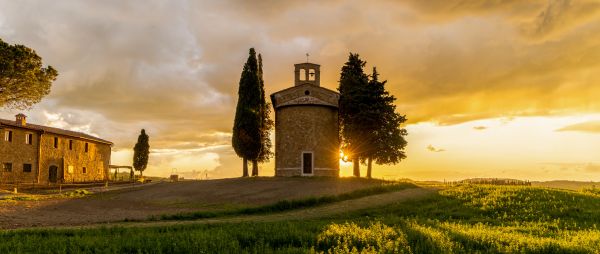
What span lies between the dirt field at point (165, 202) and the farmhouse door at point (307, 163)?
4005 mm

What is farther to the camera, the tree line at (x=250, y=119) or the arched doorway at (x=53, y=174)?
the arched doorway at (x=53, y=174)

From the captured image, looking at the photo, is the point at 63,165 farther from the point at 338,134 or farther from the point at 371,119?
the point at 371,119

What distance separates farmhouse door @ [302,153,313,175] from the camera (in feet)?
138

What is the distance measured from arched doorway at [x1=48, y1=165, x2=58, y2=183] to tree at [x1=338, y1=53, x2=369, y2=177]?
34000 mm

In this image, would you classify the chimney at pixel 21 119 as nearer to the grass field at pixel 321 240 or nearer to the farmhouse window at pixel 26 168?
the farmhouse window at pixel 26 168

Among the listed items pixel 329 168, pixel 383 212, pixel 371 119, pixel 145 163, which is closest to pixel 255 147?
pixel 329 168

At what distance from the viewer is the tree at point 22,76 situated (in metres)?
36.0

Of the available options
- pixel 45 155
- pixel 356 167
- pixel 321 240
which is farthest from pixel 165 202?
pixel 45 155

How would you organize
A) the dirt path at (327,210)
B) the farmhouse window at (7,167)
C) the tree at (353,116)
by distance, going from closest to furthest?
1. the dirt path at (327,210)
2. the tree at (353,116)
3. the farmhouse window at (7,167)

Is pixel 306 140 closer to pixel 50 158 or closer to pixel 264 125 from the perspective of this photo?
pixel 264 125

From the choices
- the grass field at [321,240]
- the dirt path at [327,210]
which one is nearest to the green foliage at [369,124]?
the dirt path at [327,210]

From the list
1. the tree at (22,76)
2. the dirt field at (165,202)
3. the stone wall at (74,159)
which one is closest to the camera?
the dirt field at (165,202)

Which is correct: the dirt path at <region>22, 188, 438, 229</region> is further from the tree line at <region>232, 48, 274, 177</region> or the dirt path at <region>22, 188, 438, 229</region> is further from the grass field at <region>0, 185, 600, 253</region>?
the tree line at <region>232, 48, 274, 177</region>

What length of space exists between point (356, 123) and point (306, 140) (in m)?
5.32
